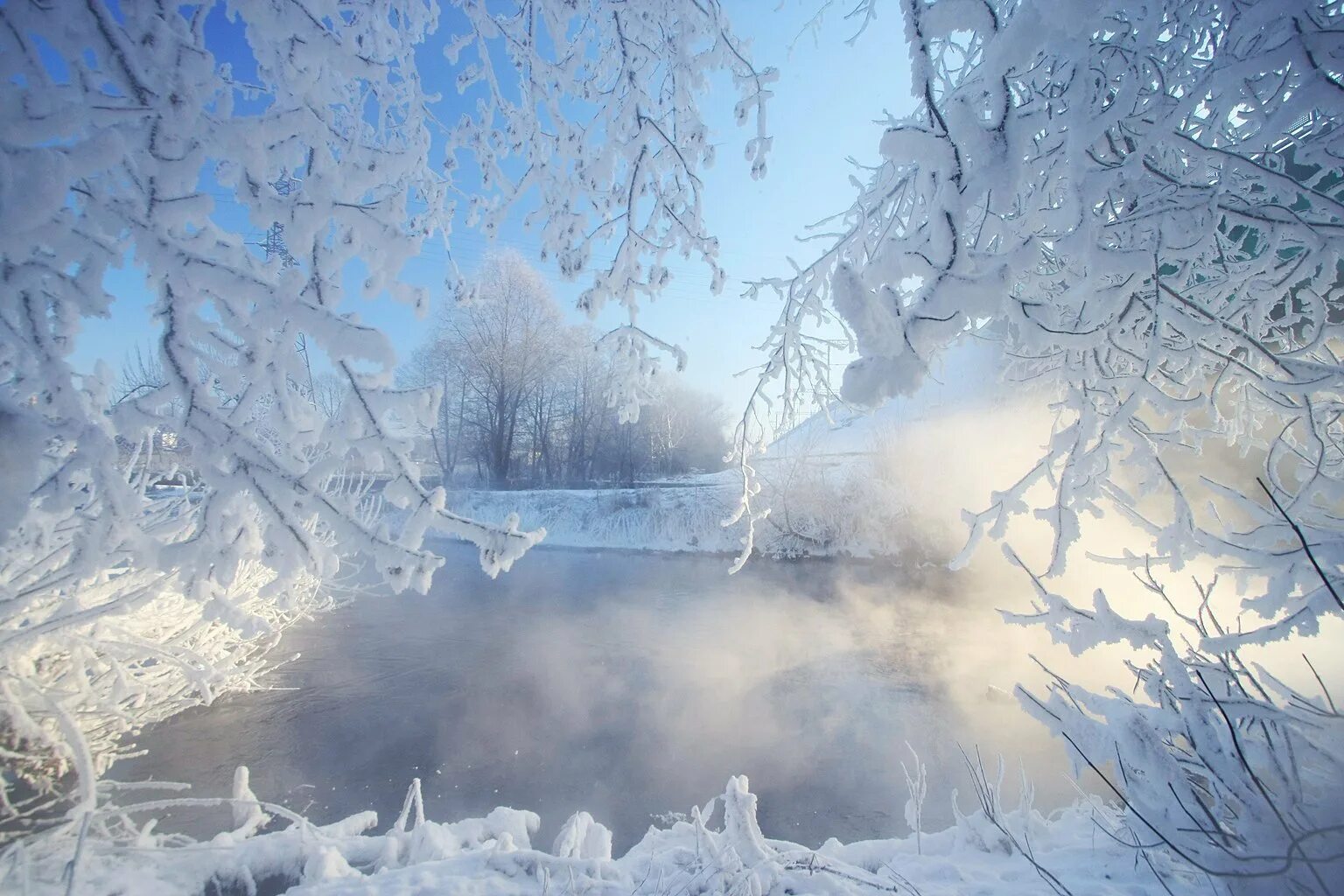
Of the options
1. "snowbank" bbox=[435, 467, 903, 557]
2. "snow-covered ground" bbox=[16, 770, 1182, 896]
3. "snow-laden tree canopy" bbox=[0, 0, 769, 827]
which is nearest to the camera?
"snow-laden tree canopy" bbox=[0, 0, 769, 827]

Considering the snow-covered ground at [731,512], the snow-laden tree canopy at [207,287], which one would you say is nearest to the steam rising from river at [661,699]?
the snow-covered ground at [731,512]

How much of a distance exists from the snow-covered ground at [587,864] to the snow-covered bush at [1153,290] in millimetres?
698

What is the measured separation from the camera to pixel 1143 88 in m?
1.72

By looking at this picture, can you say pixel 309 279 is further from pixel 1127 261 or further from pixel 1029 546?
pixel 1029 546

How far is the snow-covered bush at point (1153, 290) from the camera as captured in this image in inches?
40.8

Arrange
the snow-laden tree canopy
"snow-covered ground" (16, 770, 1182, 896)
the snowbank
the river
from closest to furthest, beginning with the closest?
the snow-laden tree canopy, "snow-covered ground" (16, 770, 1182, 896), the river, the snowbank

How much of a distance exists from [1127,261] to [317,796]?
6.89 metres

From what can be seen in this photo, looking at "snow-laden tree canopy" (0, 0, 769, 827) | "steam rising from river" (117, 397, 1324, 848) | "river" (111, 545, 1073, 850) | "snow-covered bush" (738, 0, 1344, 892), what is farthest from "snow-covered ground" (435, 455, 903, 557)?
"snow-laden tree canopy" (0, 0, 769, 827)

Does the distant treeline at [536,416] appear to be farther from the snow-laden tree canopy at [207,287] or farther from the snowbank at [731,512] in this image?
the snow-laden tree canopy at [207,287]

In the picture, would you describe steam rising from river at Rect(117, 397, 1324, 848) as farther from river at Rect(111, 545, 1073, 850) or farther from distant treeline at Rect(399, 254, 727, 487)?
distant treeline at Rect(399, 254, 727, 487)

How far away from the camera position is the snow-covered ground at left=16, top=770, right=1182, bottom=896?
93.7 inches

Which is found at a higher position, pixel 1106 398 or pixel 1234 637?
pixel 1106 398

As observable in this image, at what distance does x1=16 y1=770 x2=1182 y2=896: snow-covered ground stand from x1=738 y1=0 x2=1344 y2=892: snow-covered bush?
698mm

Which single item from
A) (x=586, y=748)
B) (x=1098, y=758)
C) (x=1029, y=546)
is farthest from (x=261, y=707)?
(x=1029, y=546)
